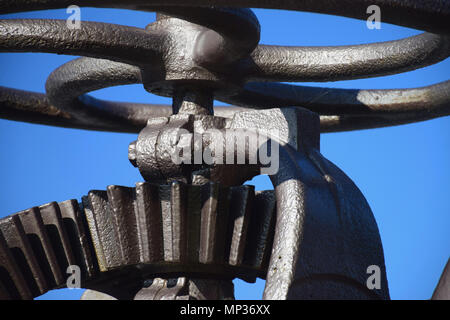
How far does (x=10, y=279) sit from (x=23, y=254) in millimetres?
115

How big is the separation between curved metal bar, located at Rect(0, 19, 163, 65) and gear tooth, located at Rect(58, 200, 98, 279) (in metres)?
0.65

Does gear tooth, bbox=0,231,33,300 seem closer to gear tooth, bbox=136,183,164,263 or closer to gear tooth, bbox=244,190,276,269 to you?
gear tooth, bbox=136,183,164,263

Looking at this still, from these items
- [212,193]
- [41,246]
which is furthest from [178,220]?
[41,246]

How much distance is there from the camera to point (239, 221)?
11.7 feet

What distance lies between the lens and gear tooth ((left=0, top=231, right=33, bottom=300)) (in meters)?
3.69

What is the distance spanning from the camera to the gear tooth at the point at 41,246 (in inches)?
148

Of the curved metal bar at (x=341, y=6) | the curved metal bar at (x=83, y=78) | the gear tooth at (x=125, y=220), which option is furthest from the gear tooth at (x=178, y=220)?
the curved metal bar at (x=83, y=78)

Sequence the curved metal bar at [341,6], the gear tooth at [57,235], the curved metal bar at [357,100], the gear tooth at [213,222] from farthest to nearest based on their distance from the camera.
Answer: the curved metal bar at [357,100] < the gear tooth at [57,235] < the gear tooth at [213,222] < the curved metal bar at [341,6]

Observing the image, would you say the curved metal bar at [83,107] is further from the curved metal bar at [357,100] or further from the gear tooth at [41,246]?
the gear tooth at [41,246]

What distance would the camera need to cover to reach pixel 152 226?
365 centimetres

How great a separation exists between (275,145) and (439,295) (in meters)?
1.03
